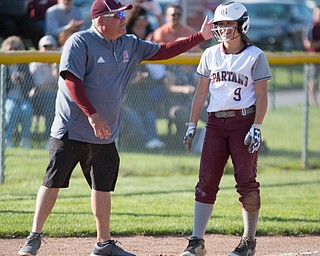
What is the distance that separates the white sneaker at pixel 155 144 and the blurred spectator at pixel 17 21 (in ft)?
12.5

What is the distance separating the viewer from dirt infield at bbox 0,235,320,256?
720 centimetres

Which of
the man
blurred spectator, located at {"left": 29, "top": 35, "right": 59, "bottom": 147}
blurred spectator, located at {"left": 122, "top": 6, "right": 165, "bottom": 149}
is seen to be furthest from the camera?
blurred spectator, located at {"left": 122, "top": 6, "right": 165, "bottom": 149}

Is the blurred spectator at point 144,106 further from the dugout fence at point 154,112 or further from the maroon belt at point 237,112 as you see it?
the maroon belt at point 237,112

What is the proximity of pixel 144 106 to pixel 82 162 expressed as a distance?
496 centimetres

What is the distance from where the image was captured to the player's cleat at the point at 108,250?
22.2ft

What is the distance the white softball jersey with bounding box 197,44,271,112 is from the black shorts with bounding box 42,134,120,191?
3.10ft

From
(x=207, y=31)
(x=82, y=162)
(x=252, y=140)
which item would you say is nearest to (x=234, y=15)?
(x=207, y=31)

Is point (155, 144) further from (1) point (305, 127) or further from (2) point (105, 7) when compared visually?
(2) point (105, 7)

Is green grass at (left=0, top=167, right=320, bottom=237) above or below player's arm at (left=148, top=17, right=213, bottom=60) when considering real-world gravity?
below

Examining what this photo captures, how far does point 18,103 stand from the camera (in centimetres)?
1077

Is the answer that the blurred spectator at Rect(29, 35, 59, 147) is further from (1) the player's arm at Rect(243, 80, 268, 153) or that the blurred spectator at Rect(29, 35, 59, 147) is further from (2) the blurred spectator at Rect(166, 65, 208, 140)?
(1) the player's arm at Rect(243, 80, 268, 153)

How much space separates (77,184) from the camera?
10617mm

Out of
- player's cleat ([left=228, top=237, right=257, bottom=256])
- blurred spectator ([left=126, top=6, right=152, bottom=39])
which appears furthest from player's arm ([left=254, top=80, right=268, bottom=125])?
blurred spectator ([left=126, top=6, right=152, bottom=39])

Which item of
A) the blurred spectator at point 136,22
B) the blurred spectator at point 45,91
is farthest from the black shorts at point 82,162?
the blurred spectator at point 136,22
